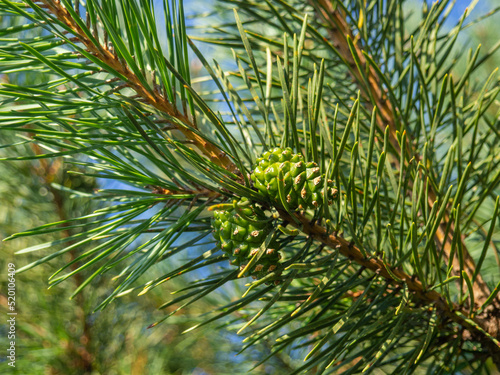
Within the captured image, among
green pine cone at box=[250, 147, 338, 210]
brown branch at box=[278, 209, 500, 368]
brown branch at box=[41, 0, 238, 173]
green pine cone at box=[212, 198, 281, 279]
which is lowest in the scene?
brown branch at box=[278, 209, 500, 368]

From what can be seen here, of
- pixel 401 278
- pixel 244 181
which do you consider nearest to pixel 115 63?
pixel 244 181

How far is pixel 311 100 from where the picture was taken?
13.6 inches

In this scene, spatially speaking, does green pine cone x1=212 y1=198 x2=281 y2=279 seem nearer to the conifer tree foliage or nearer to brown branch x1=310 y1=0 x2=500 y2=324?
the conifer tree foliage

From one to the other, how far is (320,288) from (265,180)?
0.09 metres

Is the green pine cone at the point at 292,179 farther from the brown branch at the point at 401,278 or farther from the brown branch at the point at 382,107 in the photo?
the brown branch at the point at 382,107

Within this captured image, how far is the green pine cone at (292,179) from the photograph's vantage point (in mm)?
335

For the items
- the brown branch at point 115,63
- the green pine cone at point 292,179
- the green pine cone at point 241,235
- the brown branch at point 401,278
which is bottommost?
the brown branch at point 401,278

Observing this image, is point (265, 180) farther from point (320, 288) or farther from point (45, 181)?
point (45, 181)

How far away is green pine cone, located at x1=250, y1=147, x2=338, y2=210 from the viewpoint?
0.34 metres

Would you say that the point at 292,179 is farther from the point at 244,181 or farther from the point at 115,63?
the point at 115,63

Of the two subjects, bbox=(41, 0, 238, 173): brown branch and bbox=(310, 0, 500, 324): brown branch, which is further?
bbox=(310, 0, 500, 324): brown branch

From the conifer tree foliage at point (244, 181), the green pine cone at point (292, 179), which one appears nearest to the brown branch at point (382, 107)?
the conifer tree foliage at point (244, 181)

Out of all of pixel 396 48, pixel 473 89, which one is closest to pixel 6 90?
pixel 396 48

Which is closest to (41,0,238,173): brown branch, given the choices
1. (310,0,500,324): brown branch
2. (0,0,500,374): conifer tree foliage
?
Result: (0,0,500,374): conifer tree foliage
